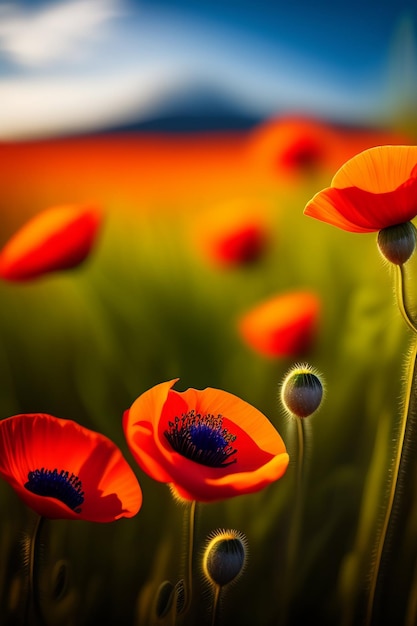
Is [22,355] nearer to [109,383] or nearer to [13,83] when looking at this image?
[109,383]

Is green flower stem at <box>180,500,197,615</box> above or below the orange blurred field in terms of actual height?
below

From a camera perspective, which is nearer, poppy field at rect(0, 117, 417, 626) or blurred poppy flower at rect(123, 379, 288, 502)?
blurred poppy flower at rect(123, 379, 288, 502)

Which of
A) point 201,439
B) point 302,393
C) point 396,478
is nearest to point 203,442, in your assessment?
point 201,439

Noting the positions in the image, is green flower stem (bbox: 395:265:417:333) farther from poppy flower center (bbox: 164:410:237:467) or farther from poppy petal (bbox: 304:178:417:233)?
poppy flower center (bbox: 164:410:237:467)

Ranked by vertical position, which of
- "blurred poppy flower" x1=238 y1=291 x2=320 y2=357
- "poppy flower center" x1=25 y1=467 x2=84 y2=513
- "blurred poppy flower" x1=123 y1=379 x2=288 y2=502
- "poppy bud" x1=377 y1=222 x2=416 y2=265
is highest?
"poppy bud" x1=377 y1=222 x2=416 y2=265

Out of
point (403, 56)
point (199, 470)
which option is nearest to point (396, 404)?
point (199, 470)

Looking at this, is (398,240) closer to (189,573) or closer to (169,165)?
(169,165)

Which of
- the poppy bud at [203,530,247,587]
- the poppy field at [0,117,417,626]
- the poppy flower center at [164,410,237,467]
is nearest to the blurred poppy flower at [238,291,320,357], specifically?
the poppy field at [0,117,417,626]
